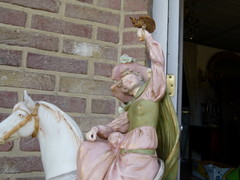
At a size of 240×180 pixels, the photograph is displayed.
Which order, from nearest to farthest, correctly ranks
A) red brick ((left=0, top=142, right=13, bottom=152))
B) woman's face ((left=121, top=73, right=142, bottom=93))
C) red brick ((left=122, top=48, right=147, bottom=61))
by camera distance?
woman's face ((left=121, top=73, right=142, bottom=93)) < red brick ((left=0, top=142, right=13, bottom=152)) < red brick ((left=122, top=48, right=147, bottom=61))

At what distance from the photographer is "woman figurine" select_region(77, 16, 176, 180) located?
0.56 metres

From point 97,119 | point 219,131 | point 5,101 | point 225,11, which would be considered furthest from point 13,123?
point 219,131

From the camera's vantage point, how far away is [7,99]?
1035 mm

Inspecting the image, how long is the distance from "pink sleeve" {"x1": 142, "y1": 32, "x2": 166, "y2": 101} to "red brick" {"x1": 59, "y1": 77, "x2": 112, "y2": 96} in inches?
21.3

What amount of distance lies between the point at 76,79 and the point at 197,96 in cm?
305

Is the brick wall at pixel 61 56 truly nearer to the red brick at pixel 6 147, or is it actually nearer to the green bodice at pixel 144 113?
the red brick at pixel 6 147

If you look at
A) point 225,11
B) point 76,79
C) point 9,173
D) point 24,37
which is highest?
point 225,11

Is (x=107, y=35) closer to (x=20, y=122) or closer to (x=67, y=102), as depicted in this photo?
(x=67, y=102)

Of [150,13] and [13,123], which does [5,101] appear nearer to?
[13,123]

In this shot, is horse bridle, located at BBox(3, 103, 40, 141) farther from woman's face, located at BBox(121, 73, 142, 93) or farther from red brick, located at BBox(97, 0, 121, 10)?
red brick, located at BBox(97, 0, 121, 10)

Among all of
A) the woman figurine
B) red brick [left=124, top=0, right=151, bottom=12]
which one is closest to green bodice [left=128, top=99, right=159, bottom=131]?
the woman figurine

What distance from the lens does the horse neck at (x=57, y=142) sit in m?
0.69

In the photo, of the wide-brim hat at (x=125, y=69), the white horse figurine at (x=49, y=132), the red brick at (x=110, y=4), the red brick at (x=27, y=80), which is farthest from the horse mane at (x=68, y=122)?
the red brick at (x=110, y=4)

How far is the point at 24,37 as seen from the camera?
1074 millimetres
